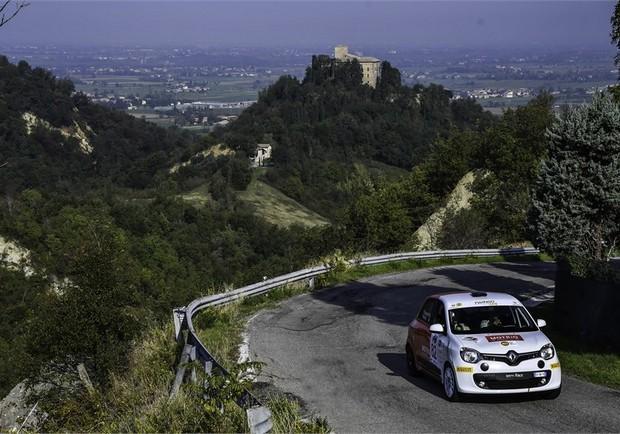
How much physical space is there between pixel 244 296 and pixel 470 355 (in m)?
10.5

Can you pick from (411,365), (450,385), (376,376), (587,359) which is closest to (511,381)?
(450,385)

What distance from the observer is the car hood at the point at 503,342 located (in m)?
10.4

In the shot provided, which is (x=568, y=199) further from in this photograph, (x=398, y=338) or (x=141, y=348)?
(x=141, y=348)

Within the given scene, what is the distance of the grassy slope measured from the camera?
340ft

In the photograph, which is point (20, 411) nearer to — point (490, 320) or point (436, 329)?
point (436, 329)

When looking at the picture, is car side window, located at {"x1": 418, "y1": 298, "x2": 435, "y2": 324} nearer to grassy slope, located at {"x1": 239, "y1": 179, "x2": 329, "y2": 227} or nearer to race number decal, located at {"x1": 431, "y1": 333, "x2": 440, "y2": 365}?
race number decal, located at {"x1": 431, "y1": 333, "x2": 440, "y2": 365}

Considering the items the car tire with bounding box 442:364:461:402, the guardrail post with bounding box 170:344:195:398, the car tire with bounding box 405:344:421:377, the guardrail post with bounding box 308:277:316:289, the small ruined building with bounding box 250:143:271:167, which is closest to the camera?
the guardrail post with bounding box 170:344:195:398

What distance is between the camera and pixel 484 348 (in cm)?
1045

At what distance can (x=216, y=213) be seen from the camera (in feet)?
305

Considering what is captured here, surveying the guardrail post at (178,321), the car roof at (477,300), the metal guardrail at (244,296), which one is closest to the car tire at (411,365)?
the car roof at (477,300)

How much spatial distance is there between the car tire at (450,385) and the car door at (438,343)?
0.19m

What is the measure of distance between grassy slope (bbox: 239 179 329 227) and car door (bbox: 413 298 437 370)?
87.1m

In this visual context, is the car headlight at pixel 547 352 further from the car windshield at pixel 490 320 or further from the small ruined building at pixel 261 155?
the small ruined building at pixel 261 155

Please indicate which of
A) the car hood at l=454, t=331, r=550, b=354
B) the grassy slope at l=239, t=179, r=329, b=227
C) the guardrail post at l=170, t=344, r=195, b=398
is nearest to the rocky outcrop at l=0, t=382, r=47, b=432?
the guardrail post at l=170, t=344, r=195, b=398
